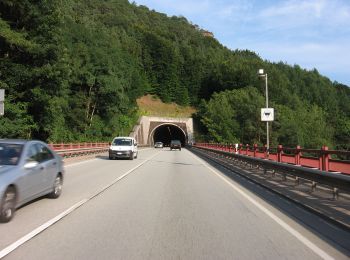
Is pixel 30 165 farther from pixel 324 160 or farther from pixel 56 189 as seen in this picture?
pixel 324 160

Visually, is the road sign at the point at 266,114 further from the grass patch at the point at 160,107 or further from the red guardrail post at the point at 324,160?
the grass patch at the point at 160,107

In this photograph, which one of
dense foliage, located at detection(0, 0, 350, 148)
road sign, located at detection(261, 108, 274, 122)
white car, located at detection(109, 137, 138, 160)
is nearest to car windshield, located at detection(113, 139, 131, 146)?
white car, located at detection(109, 137, 138, 160)

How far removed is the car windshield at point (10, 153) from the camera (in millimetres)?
9898

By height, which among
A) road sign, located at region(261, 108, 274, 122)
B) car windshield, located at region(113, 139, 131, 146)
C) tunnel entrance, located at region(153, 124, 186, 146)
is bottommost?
car windshield, located at region(113, 139, 131, 146)

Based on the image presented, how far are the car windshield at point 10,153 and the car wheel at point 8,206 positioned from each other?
911 mm

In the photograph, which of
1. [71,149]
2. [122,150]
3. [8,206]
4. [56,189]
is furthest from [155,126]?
[8,206]

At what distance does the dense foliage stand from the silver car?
26828 mm

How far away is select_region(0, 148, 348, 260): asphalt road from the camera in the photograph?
22.2ft

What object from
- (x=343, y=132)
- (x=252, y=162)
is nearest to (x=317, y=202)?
(x=252, y=162)

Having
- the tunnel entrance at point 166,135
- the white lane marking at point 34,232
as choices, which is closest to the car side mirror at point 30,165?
the white lane marking at point 34,232

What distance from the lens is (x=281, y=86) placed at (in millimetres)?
132000

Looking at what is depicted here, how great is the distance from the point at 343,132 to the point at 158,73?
66.4 meters

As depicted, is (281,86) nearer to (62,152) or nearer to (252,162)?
(62,152)

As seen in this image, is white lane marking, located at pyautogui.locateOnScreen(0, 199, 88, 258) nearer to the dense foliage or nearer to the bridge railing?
the bridge railing
